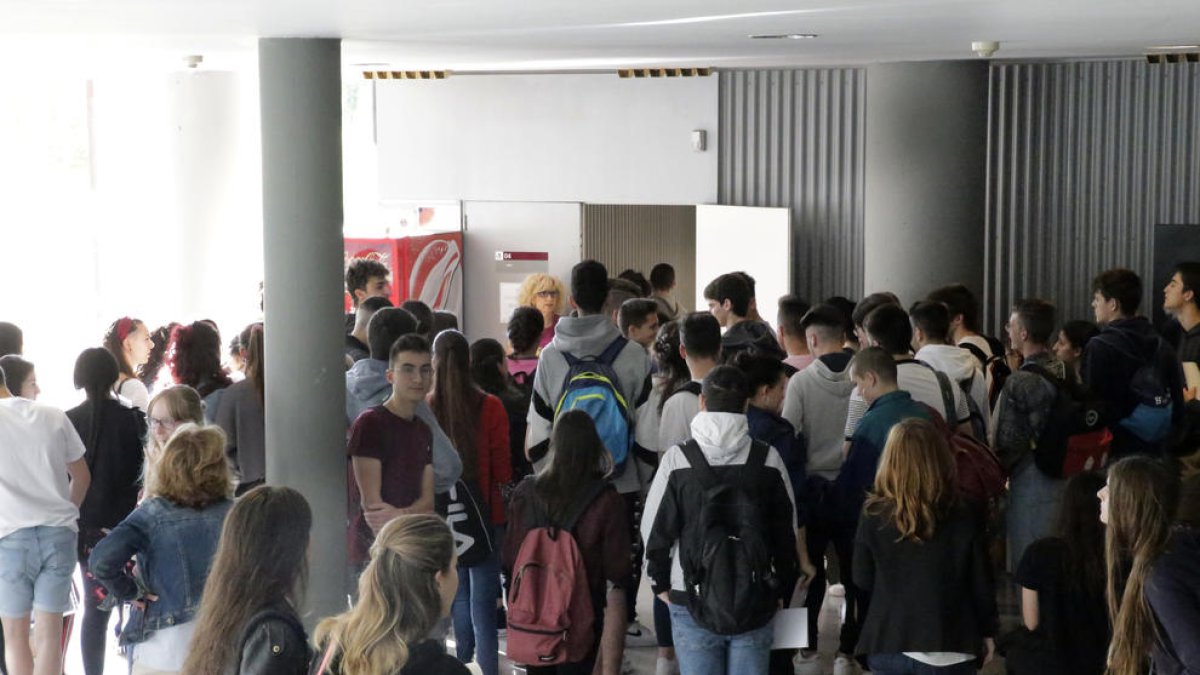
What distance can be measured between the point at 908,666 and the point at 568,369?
211 centimetres

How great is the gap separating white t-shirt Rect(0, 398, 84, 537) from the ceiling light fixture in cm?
352

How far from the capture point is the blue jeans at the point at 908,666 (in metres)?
5.07

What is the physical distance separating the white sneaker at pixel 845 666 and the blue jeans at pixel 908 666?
5.38 ft

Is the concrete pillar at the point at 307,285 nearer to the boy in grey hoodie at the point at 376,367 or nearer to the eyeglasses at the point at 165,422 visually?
the boy in grey hoodie at the point at 376,367

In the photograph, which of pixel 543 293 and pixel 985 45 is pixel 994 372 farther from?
pixel 543 293

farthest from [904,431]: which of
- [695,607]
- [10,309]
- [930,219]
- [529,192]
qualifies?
[10,309]

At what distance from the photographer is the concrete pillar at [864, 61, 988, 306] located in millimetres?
9922

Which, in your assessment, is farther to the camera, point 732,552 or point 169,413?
point 169,413

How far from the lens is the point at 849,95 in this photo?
36.3ft

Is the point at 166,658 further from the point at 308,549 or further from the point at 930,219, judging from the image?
the point at 930,219

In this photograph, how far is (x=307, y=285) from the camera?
19.5ft

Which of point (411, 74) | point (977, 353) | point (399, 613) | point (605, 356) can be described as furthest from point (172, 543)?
point (411, 74)

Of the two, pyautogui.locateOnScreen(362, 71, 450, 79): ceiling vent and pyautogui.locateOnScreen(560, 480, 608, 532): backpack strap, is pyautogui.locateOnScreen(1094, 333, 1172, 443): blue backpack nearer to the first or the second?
pyautogui.locateOnScreen(560, 480, 608, 532): backpack strap

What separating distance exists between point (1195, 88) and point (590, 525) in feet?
23.2
